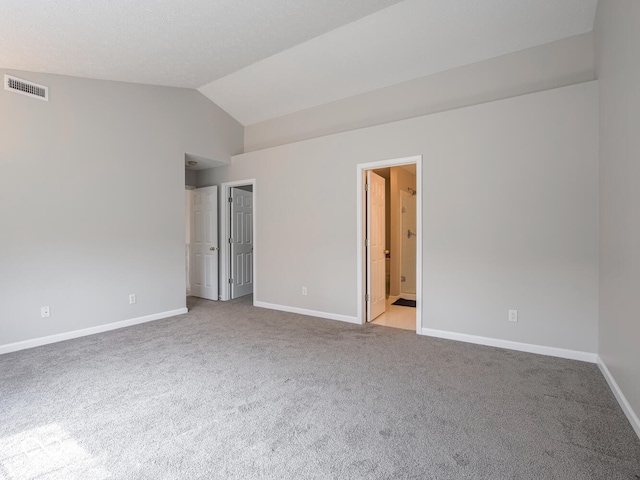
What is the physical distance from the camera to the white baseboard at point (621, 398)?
1.90 meters

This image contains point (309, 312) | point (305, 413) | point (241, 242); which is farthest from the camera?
point (241, 242)

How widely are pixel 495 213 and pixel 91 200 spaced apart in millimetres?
4614

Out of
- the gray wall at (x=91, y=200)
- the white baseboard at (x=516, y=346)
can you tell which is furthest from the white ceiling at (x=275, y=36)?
the white baseboard at (x=516, y=346)

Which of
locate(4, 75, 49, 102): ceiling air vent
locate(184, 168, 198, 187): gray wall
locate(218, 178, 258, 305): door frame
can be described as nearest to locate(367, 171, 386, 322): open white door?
locate(218, 178, 258, 305): door frame

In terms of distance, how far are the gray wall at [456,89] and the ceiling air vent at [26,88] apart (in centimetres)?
294

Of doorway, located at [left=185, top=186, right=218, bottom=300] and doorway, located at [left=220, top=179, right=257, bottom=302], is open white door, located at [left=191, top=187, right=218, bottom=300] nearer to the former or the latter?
doorway, located at [left=185, top=186, right=218, bottom=300]

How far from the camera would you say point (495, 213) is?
3326 millimetres

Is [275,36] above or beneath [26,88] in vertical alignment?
above

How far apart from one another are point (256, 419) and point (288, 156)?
3.65m

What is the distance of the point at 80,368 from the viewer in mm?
2848

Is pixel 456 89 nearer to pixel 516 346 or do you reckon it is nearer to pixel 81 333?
pixel 516 346

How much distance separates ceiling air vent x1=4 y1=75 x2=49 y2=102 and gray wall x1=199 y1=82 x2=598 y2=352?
3.10 meters

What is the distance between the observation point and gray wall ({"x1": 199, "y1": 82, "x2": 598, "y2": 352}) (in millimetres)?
2973

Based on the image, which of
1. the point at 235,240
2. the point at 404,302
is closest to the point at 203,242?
the point at 235,240
